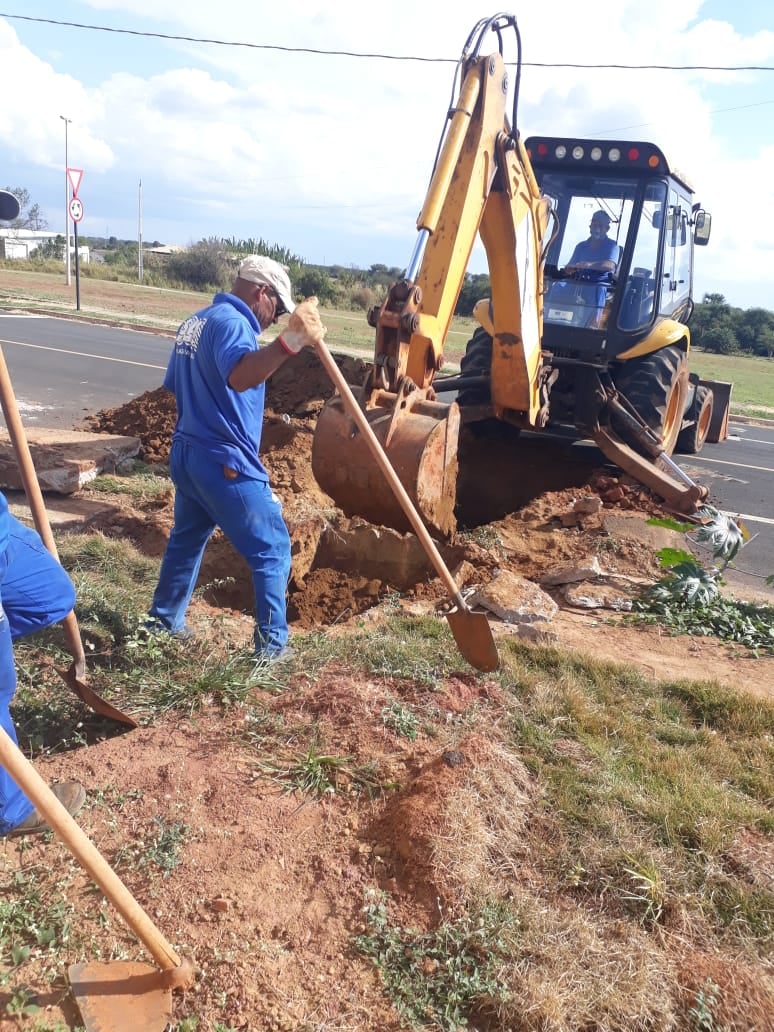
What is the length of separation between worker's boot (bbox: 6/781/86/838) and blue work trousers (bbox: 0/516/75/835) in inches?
1.1

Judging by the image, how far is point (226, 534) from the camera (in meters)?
3.96

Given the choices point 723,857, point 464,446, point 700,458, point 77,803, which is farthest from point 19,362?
point 723,857

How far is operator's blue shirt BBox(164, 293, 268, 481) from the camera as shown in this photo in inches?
147

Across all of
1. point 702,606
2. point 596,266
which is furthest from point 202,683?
point 596,266

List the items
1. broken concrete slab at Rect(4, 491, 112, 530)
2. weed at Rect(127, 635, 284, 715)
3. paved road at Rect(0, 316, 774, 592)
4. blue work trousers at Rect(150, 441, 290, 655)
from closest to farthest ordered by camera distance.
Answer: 1. weed at Rect(127, 635, 284, 715)
2. blue work trousers at Rect(150, 441, 290, 655)
3. broken concrete slab at Rect(4, 491, 112, 530)
4. paved road at Rect(0, 316, 774, 592)

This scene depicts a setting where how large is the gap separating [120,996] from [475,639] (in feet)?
7.58

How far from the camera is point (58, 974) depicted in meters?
2.36

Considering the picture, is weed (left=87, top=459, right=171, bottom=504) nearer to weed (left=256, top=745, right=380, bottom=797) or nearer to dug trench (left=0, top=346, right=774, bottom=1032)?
dug trench (left=0, top=346, right=774, bottom=1032)

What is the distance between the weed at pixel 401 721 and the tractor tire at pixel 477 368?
192 inches

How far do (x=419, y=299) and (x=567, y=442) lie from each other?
4.85 metres

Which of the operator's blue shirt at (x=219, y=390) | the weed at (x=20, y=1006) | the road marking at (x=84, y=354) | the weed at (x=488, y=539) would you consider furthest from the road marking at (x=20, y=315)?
the weed at (x=20, y=1006)

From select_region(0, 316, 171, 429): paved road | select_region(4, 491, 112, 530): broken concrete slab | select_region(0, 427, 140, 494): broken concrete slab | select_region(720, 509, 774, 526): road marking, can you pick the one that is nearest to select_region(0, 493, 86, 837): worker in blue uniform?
select_region(4, 491, 112, 530): broken concrete slab

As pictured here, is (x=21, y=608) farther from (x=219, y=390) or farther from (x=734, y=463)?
(x=734, y=463)

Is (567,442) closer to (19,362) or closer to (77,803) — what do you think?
(77,803)
